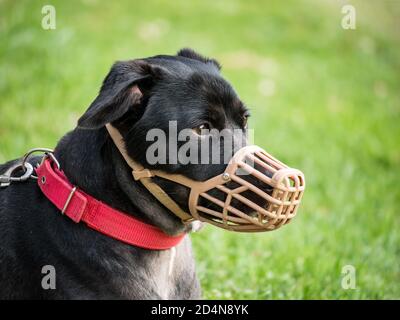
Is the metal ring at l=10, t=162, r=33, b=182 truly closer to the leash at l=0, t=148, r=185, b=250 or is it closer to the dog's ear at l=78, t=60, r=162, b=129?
the leash at l=0, t=148, r=185, b=250

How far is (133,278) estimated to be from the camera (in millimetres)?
2830

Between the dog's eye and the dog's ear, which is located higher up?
the dog's ear

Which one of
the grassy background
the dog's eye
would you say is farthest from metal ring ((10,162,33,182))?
the grassy background

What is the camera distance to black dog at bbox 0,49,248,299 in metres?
2.76

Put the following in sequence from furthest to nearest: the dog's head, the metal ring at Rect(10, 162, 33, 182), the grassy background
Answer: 1. the grassy background
2. the metal ring at Rect(10, 162, 33, 182)
3. the dog's head

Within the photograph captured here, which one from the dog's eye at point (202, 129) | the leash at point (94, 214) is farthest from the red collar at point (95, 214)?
the dog's eye at point (202, 129)

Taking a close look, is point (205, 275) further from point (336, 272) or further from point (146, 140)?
point (146, 140)

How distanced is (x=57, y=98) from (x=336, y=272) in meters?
3.57

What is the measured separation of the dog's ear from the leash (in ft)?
1.22

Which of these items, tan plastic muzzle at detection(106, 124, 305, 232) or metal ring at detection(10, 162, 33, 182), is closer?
tan plastic muzzle at detection(106, 124, 305, 232)

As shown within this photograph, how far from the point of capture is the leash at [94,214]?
110 inches

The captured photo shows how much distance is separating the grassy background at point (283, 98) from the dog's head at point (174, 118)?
133cm

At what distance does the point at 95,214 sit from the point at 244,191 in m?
0.67

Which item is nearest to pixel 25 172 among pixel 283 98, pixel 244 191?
pixel 244 191
